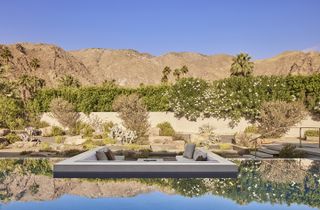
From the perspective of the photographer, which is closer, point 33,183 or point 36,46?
point 33,183

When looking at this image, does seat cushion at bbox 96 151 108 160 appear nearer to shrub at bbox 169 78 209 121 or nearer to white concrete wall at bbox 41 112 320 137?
shrub at bbox 169 78 209 121

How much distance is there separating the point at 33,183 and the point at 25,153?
9317mm

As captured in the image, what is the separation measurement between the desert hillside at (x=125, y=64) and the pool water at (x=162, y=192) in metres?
102

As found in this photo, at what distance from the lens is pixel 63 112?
33.7 metres

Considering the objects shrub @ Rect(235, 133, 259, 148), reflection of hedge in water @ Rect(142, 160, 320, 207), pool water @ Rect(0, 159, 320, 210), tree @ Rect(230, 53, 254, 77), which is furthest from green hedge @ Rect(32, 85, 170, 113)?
tree @ Rect(230, 53, 254, 77)

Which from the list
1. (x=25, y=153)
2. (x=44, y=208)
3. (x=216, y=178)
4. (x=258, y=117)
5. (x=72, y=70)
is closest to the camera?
(x=44, y=208)

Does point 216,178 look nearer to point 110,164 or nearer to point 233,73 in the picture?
point 110,164

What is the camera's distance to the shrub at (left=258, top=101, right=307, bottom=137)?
29.6 m

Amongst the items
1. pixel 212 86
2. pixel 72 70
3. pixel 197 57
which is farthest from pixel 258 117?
pixel 197 57

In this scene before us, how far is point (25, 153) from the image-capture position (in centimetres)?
2116

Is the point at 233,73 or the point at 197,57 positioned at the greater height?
the point at 197,57

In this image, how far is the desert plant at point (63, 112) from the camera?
3353 cm

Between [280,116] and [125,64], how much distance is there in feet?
402

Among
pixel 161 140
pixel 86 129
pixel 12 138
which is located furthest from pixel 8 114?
pixel 161 140
